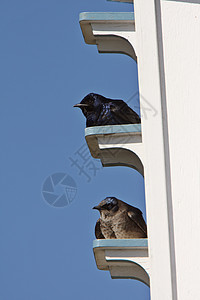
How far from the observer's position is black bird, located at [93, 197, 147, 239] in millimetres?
3270

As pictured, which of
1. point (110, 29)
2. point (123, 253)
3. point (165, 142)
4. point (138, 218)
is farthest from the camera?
point (138, 218)

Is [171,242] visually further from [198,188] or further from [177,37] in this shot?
[177,37]

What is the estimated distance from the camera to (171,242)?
7.12 feet

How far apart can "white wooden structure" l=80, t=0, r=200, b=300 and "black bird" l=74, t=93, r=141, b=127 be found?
0.73 m

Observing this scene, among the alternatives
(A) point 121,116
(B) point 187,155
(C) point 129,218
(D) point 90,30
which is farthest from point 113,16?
(C) point 129,218

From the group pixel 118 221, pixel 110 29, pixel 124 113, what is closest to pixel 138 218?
pixel 118 221

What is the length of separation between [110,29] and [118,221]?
1.14 metres

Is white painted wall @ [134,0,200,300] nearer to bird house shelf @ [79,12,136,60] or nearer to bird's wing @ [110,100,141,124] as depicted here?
bird house shelf @ [79,12,136,60]

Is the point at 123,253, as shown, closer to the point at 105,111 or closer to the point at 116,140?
the point at 116,140

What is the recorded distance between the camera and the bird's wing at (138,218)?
10.6ft

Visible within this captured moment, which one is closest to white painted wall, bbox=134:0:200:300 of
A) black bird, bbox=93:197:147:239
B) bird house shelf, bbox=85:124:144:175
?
bird house shelf, bbox=85:124:144:175

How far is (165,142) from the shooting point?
227cm

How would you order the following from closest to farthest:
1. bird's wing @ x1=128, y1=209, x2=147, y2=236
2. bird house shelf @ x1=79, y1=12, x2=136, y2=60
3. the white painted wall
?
the white painted wall
bird house shelf @ x1=79, y1=12, x2=136, y2=60
bird's wing @ x1=128, y1=209, x2=147, y2=236

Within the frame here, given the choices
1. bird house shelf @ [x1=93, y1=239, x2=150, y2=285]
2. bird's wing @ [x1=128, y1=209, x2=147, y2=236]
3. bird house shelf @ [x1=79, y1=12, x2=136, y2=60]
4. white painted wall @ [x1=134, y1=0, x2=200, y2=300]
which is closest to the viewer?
white painted wall @ [x1=134, y1=0, x2=200, y2=300]
